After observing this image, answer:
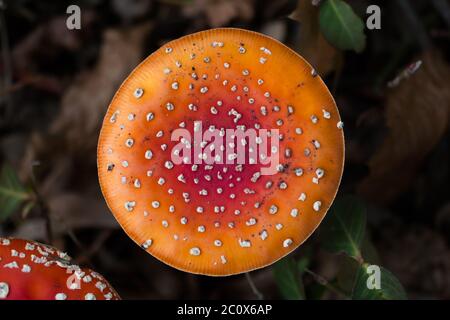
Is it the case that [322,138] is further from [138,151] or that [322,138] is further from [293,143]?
[138,151]

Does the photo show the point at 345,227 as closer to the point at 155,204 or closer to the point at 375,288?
the point at 375,288

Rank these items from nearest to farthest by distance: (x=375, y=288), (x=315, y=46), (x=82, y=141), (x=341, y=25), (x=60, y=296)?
(x=60, y=296)
(x=375, y=288)
(x=341, y=25)
(x=315, y=46)
(x=82, y=141)

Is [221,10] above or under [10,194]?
above

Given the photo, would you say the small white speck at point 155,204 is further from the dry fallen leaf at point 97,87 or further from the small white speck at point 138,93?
the dry fallen leaf at point 97,87

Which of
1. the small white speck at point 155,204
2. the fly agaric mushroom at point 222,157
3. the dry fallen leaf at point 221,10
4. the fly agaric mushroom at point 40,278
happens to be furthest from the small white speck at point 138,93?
the dry fallen leaf at point 221,10

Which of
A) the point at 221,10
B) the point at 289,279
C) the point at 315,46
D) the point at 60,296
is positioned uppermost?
the point at 221,10

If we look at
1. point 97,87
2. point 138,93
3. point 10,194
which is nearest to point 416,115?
point 138,93
